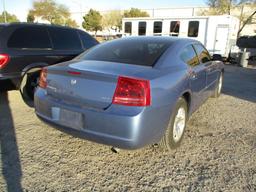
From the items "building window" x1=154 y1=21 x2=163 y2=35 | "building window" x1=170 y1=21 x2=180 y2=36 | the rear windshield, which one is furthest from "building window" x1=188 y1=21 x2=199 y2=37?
the rear windshield

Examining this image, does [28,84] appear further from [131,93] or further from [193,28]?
[193,28]

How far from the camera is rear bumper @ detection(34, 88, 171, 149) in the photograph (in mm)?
2742

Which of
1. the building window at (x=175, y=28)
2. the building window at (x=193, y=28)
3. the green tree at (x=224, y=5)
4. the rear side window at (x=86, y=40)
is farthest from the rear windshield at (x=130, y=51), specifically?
A: the green tree at (x=224, y=5)

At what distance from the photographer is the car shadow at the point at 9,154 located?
277 cm

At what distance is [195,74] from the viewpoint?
4078 millimetres

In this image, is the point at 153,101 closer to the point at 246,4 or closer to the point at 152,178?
the point at 152,178

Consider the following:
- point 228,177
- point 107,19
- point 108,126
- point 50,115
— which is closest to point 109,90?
point 108,126

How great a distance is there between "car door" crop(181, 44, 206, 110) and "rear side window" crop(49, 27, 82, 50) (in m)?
3.02

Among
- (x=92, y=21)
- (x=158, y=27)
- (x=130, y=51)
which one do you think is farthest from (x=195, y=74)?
(x=92, y=21)

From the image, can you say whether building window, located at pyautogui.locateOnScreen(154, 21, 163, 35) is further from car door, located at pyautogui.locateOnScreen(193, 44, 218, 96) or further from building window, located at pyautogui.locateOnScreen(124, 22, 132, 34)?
car door, located at pyautogui.locateOnScreen(193, 44, 218, 96)

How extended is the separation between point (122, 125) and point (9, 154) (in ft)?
5.34

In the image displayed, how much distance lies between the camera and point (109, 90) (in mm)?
2803

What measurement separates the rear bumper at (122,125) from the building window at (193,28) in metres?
12.3

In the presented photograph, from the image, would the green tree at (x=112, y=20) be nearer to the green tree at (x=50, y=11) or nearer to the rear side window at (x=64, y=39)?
the green tree at (x=50, y=11)
